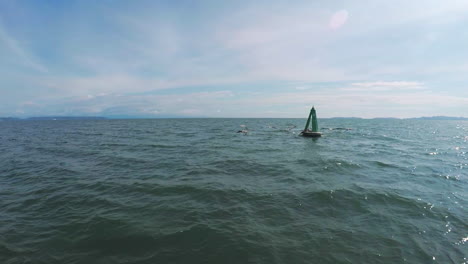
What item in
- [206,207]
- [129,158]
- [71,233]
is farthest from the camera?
[129,158]

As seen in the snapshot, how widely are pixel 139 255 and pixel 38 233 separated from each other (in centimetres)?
442

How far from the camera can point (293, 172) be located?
15.5m

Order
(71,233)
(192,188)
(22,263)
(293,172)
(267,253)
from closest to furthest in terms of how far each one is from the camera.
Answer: (22,263) → (267,253) → (71,233) → (192,188) → (293,172)

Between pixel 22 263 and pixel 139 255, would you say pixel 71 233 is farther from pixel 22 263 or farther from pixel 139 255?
pixel 139 255

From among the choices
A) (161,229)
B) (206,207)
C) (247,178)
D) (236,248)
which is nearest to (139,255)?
(161,229)

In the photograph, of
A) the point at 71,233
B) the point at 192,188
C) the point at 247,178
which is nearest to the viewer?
the point at 71,233

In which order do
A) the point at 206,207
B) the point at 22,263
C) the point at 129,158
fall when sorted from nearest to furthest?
the point at 22,263 → the point at 206,207 → the point at 129,158

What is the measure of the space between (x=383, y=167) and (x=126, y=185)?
63.8 feet

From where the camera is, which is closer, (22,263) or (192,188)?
(22,263)

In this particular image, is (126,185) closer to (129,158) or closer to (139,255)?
(139,255)

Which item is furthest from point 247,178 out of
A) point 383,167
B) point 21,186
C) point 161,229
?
point 21,186

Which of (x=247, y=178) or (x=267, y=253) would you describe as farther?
(x=247, y=178)

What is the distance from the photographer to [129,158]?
66.7ft

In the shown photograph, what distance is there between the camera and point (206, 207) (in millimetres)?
9680
